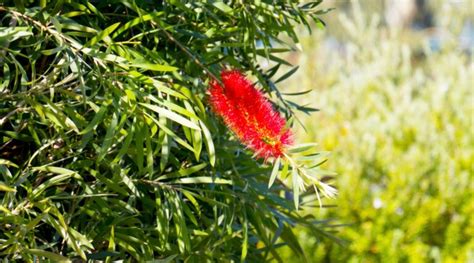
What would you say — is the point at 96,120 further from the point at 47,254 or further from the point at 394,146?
→ the point at 394,146

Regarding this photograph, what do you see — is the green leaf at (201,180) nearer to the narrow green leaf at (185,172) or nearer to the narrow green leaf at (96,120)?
the narrow green leaf at (185,172)

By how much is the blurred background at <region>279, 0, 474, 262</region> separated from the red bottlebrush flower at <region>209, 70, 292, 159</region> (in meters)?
1.45

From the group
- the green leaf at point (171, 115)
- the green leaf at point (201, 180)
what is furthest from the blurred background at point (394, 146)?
the green leaf at point (171, 115)

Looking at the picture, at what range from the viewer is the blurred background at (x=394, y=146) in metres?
3.74

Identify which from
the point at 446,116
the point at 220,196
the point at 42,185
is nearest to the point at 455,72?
the point at 446,116

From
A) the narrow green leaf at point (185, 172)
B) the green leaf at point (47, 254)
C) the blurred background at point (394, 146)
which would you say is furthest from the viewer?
the blurred background at point (394, 146)

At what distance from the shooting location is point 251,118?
4.19 ft

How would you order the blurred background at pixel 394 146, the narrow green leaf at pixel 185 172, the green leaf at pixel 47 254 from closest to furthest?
the green leaf at pixel 47 254, the narrow green leaf at pixel 185 172, the blurred background at pixel 394 146

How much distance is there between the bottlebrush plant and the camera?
1.22 m

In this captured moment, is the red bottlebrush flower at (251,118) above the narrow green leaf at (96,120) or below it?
above

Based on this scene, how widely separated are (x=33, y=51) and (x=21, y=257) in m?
0.31

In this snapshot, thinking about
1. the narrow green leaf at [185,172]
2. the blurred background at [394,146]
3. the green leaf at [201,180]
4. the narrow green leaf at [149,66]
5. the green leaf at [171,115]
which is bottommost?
the blurred background at [394,146]

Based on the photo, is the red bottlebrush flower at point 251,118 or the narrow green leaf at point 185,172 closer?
the red bottlebrush flower at point 251,118

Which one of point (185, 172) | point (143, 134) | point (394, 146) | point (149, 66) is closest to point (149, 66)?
point (149, 66)
